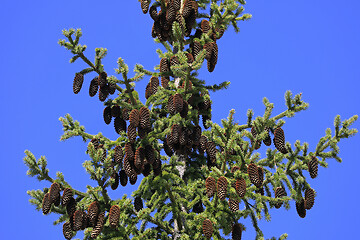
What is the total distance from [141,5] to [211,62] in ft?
10.4

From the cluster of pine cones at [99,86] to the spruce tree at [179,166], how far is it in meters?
0.02

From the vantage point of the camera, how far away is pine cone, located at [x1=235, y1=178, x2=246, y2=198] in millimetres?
8669

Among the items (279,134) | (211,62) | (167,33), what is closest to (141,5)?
(167,33)

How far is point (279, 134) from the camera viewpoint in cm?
903

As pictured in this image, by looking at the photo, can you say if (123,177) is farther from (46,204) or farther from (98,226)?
(46,204)

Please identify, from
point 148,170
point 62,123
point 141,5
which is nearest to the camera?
point 148,170

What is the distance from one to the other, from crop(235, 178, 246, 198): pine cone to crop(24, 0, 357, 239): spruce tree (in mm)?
17

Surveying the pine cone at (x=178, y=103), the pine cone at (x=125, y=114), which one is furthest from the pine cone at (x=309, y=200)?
the pine cone at (x=125, y=114)

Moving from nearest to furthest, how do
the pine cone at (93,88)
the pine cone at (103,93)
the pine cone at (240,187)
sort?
the pine cone at (240,187), the pine cone at (93,88), the pine cone at (103,93)

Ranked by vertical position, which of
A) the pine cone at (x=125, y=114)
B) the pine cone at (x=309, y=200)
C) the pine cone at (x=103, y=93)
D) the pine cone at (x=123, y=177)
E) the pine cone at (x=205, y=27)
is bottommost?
the pine cone at (x=309, y=200)

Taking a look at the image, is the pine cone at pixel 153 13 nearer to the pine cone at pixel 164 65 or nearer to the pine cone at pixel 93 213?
the pine cone at pixel 164 65

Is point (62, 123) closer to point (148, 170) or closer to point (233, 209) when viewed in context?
point (148, 170)

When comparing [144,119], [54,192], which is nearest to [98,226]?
[54,192]

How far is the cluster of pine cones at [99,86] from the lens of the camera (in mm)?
10339
